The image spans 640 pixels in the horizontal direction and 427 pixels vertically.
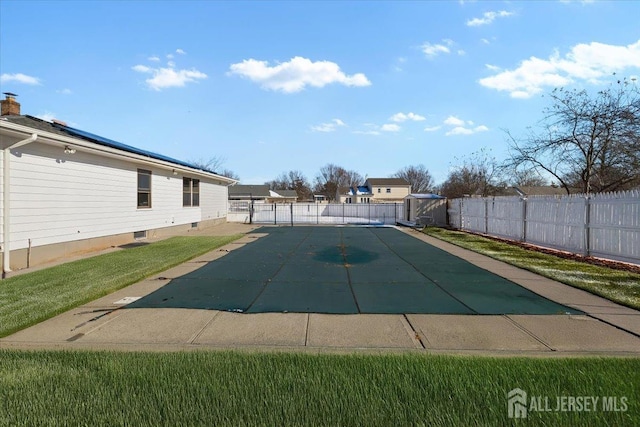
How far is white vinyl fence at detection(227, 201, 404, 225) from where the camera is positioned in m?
28.5

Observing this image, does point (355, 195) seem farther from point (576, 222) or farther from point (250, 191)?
point (576, 222)

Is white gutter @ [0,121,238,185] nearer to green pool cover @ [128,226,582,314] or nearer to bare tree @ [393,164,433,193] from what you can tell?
green pool cover @ [128,226,582,314]

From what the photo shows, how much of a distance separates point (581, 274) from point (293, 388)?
25.4ft

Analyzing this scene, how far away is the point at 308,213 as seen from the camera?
34.7 m

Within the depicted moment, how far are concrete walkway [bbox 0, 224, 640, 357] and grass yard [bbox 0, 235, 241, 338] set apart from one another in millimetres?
315

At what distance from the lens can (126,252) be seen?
1099 cm

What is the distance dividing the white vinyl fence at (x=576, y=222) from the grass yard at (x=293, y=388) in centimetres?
689

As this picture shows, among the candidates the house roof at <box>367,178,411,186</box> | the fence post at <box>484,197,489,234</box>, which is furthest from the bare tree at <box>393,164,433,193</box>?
the fence post at <box>484,197,489,234</box>

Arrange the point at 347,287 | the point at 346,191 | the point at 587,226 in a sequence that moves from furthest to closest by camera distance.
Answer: the point at 346,191
the point at 587,226
the point at 347,287

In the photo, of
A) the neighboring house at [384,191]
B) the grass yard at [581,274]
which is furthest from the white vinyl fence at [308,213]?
the neighboring house at [384,191]

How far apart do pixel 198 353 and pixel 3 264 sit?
7004 millimetres

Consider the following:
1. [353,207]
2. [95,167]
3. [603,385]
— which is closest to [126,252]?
[95,167]

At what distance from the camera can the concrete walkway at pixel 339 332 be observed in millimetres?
4094

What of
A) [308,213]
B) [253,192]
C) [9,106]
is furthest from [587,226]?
[253,192]
